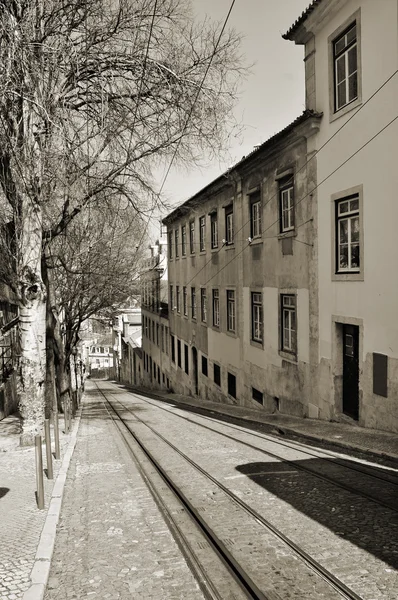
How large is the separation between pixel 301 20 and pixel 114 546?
1206 cm

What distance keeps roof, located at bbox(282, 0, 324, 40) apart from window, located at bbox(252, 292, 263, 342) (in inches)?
293

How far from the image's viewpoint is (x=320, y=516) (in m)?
5.83

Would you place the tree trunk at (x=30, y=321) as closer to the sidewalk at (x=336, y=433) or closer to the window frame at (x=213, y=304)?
the sidewalk at (x=336, y=433)

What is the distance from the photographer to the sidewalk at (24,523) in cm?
444

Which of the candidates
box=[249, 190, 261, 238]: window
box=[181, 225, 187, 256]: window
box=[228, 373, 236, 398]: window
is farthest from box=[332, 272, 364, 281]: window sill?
box=[181, 225, 187, 256]: window

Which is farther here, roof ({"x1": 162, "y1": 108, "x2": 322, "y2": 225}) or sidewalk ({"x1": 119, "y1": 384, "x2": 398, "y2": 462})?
roof ({"x1": 162, "y1": 108, "x2": 322, "y2": 225})

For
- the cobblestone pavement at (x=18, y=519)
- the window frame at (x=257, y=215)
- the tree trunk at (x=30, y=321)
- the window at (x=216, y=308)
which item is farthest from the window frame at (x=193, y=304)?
the cobblestone pavement at (x=18, y=519)

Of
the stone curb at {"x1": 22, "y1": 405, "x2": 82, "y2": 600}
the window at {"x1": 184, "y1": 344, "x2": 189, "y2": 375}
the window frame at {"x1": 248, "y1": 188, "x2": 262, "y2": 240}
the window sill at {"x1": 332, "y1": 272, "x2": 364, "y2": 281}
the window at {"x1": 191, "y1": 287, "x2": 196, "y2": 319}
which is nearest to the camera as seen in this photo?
the stone curb at {"x1": 22, "y1": 405, "x2": 82, "y2": 600}

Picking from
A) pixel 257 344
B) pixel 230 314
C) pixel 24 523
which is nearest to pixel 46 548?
pixel 24 523

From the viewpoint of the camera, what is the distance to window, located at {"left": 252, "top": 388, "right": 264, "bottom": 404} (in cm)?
1698

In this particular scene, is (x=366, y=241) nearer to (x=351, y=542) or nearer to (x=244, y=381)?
(x=351, y=542)

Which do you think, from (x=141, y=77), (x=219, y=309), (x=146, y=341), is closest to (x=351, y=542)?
(x=141, y=77)

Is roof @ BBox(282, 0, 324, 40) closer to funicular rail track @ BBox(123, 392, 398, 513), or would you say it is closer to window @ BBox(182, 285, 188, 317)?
funicular rail track @ BBox(123, 392, 398, 513)

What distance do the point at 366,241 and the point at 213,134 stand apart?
12.1ft
